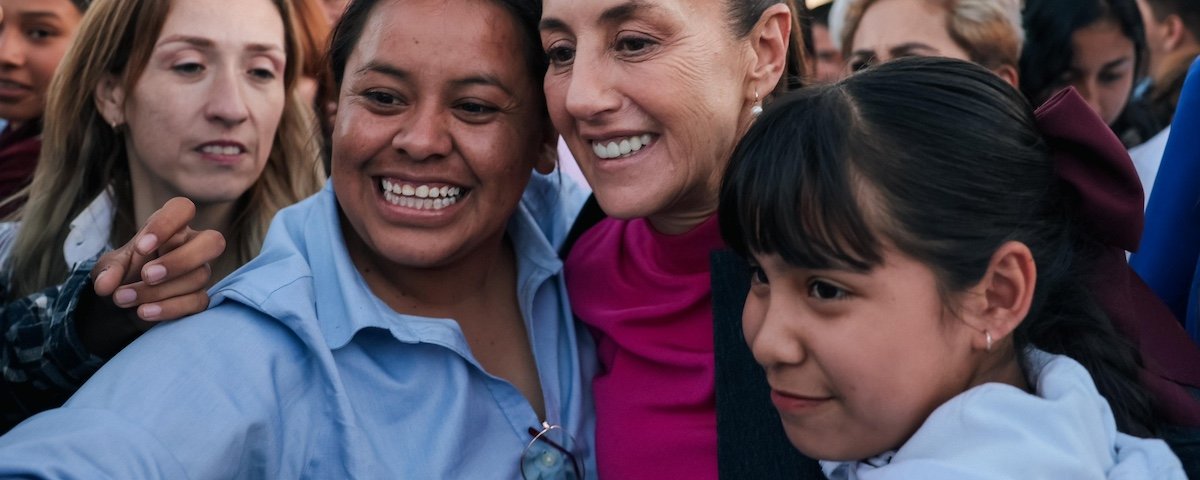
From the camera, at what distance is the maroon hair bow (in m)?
1.98

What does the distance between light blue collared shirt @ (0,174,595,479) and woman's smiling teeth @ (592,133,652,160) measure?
383 mm

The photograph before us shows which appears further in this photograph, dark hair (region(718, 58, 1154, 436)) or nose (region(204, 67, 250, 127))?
nose (region(204, 67, 250, 127))

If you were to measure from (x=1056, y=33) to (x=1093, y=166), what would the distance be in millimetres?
2769

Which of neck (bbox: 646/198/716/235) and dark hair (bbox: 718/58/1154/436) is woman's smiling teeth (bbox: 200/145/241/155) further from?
dark hair (bbox: 718/58/1154/436)

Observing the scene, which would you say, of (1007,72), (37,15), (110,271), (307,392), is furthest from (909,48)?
(37,15)

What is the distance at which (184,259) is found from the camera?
7.63 feet

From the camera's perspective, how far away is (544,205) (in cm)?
314

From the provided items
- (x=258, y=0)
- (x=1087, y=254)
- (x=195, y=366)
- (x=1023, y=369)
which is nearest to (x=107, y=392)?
A: (x=195, y=366)

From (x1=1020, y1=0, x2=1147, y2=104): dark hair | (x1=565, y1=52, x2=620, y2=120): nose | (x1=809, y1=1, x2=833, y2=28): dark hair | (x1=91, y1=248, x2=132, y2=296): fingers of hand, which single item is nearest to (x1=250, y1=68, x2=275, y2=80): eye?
(x1=91, y1=248, x2=132, y2=296): fingers of hand

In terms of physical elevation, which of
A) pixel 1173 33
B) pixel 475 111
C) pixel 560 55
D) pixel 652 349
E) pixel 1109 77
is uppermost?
pixel 560 55

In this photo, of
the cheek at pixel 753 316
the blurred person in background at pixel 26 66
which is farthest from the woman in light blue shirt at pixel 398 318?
the blurred person in background at pixel 26 66

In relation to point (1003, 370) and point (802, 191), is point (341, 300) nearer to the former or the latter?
point (802, 191)

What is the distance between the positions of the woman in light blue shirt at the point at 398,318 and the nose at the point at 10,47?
237 cm

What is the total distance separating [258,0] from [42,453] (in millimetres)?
2163
